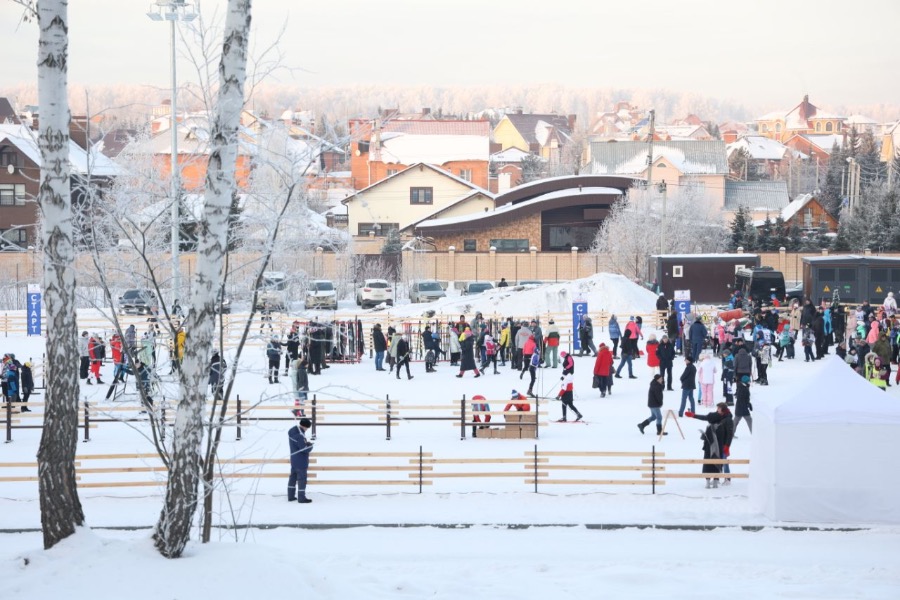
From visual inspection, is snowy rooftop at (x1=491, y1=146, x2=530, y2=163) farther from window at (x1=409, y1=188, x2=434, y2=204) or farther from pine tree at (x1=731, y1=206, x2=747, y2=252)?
pine tree at (x1=731, y1=206, x2=747, y2=252)

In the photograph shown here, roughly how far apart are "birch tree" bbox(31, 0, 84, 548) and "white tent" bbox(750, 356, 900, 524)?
903 centimetres

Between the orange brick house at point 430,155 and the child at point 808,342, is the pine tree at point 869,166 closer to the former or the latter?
the orange brick house at point 430,155

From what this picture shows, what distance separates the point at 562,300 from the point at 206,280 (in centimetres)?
3069

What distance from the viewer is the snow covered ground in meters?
8.60

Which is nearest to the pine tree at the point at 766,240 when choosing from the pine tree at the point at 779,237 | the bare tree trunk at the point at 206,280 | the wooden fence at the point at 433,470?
the pine tree at the point at 779,237

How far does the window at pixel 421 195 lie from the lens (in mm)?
70562

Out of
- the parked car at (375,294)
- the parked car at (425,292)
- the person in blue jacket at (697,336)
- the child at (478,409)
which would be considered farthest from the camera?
the parked car at (425,292)

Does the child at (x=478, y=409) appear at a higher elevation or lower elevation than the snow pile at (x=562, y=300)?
lower

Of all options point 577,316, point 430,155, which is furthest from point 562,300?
point 430,155

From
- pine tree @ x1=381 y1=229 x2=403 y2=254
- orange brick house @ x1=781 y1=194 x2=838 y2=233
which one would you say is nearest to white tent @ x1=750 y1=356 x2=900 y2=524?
pine tree @ x1=381 y1=229 x2=403 y2=254

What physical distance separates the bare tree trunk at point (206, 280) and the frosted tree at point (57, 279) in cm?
98

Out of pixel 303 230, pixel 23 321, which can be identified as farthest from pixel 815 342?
pixel 23 321

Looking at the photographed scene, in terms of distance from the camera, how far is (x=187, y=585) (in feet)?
27.2

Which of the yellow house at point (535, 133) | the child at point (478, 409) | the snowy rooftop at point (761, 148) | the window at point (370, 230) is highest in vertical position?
the yellow house at point (535, 133)
